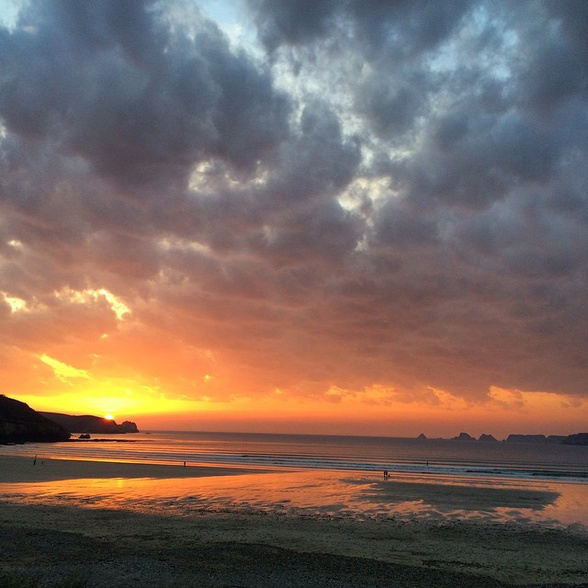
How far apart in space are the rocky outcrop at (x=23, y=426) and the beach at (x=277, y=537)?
343 feet

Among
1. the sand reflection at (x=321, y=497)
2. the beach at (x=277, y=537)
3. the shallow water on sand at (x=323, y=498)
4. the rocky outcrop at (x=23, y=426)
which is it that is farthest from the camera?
the rocky outcrop at (x=23, y=426)

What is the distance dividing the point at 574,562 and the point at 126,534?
1777cm

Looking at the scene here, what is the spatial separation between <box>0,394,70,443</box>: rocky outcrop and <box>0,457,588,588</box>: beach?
104 m

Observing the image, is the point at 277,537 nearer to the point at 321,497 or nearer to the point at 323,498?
the point at 323,498

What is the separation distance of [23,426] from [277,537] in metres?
138

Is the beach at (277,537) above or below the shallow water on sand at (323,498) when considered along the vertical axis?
above

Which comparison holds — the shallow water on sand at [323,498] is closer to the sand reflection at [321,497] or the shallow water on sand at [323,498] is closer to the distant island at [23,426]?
the sand reflection at [321,497]

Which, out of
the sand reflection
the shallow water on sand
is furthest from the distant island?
the shallow water on sand

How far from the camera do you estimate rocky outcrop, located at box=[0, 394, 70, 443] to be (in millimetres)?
128500

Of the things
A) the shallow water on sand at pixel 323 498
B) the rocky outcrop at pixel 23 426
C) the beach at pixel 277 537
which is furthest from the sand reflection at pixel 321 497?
the rocky outcrop at pixel 23 426

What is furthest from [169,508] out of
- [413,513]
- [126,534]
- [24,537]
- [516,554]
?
[516,554]

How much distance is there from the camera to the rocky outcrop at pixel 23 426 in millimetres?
128500

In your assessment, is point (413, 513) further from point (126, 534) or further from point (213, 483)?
point (213, 483)

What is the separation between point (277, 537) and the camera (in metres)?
20.8
